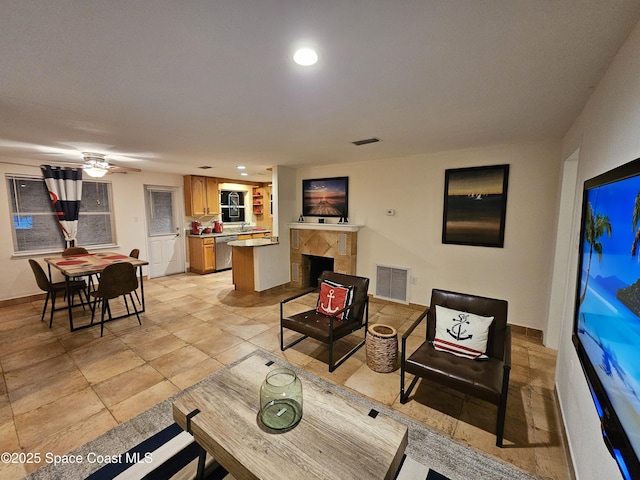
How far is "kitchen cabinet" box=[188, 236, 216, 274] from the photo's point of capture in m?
6.53

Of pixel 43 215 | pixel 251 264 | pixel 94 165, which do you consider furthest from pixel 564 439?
pixel 43 215

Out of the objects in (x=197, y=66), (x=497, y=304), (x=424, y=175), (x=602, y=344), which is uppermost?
(x=197, y=66)

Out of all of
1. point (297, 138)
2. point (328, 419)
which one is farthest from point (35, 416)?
point (297, 138)

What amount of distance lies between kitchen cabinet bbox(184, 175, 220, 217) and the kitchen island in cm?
213

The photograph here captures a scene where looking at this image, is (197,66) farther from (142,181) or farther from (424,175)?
(142,181)

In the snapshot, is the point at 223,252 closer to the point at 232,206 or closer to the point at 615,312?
the point at 232,206

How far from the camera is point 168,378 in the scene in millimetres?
2590

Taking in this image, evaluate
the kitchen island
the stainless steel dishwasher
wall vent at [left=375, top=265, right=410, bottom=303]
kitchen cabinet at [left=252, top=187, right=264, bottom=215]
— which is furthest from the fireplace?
kitchen cabinet at [left=252, top=187, right=264, bottom=215]

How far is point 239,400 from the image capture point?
5.51 feet

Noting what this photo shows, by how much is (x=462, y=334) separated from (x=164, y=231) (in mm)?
6515

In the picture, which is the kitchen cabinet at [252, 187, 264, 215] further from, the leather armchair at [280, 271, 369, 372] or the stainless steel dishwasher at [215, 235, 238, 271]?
the leather armchair at [280, 271, 369, 372]

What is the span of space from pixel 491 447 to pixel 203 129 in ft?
11.9

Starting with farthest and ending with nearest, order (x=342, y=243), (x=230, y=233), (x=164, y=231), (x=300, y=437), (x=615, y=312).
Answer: (x=230, y=233)
(x=164, y=231)
(x=342, y=243)
(x=300, y=437)
(x=615, y=312)

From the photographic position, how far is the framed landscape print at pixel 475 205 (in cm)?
355
